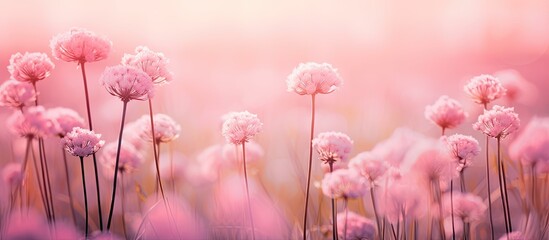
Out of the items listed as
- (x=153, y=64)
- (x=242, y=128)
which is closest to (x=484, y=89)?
(x=242, y=128)

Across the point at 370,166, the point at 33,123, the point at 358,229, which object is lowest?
the point at 358,229

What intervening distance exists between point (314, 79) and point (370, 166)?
0.19 meters

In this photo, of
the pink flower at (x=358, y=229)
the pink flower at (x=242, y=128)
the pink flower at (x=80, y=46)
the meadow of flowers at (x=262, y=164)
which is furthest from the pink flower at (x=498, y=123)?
the pink flower at (x=80, y=46)

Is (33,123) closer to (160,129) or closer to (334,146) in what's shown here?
(160,129)

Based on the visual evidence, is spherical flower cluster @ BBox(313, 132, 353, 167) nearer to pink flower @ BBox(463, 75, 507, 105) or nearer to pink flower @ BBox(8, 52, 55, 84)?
pink flower @ BBox(463, 75, 507, 105)

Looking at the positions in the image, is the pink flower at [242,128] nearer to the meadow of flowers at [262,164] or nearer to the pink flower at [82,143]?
the meadow of flowers at [262,164]

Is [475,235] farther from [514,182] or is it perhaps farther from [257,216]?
[257,216]

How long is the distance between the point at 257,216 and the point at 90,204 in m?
0.76

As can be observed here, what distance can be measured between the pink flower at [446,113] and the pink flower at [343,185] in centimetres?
33

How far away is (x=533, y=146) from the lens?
1.45 meters

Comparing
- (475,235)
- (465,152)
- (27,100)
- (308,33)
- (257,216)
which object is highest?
(308,33)

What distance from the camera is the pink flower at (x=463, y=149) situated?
1.22 metres

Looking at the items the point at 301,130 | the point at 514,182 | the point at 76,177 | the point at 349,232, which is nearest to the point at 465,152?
the point at 349,232

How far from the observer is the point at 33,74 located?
4.32 ft
